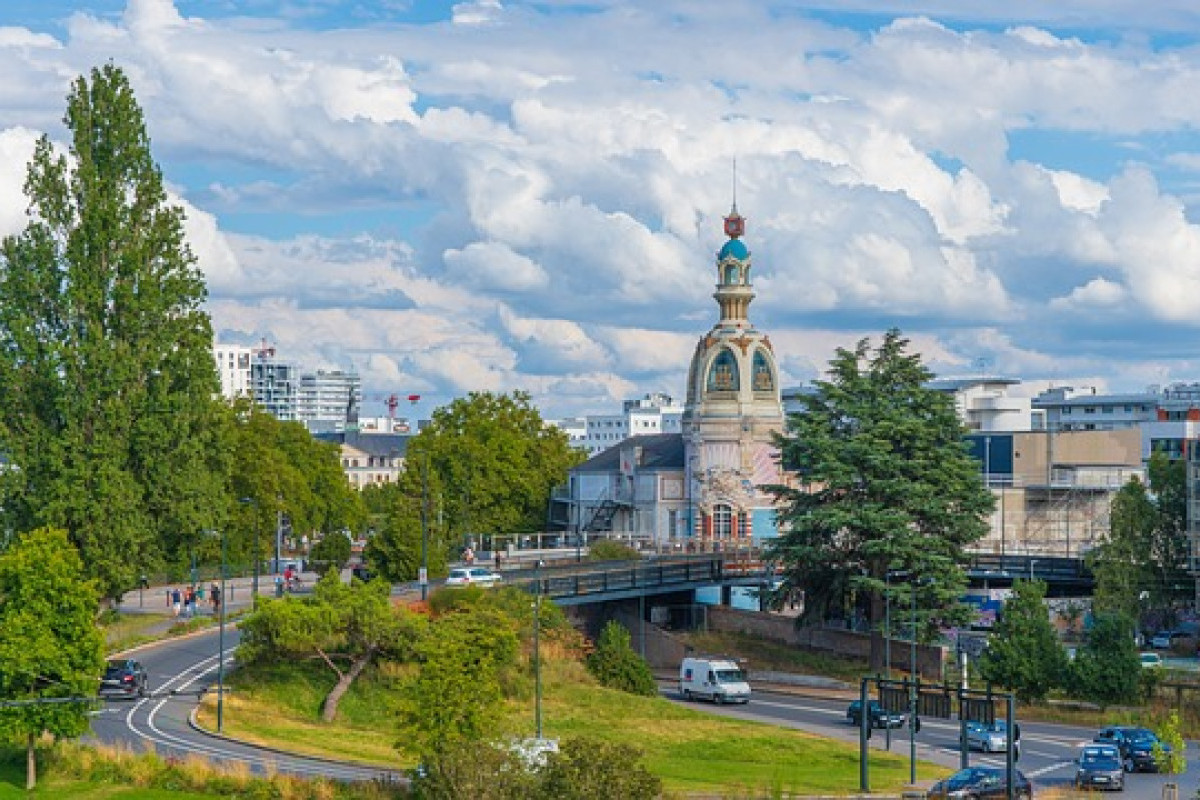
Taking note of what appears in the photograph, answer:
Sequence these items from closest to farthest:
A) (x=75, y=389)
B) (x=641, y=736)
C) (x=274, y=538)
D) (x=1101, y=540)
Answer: (x=641, y=736) → (x=75, y=389) → (x=1101, y=540) → (x=274, y=538)

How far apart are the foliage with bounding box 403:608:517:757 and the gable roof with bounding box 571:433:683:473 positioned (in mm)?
73030

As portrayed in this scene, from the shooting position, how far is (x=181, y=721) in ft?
210

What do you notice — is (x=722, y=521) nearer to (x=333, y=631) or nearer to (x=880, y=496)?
(x=880, y=496)

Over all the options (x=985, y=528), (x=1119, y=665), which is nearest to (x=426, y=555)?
(x=985, y=528)

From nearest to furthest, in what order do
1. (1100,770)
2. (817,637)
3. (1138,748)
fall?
1. (1100,770)
2. (1138,748)
3. (817,637)

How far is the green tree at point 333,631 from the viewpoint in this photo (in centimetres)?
6825

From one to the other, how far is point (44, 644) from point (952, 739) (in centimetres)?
3262

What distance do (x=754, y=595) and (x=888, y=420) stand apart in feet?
48.6

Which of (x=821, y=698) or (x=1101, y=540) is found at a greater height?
(x=1101, y=540)

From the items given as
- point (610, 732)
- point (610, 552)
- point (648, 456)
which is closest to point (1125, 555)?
point (610, 552)

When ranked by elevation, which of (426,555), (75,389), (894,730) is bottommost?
(894,730)

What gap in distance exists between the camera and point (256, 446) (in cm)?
11850

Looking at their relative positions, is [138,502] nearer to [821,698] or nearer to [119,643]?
[119,643]

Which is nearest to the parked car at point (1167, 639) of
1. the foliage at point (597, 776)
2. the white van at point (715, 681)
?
the white van at point (715, 681)
